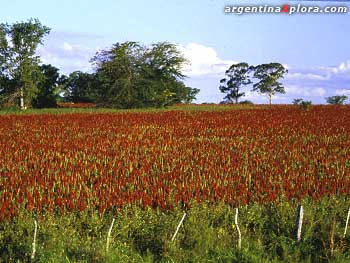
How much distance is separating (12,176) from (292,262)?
545 cm

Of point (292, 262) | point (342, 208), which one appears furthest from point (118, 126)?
point (292, 262)

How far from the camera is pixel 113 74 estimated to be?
39219 mm

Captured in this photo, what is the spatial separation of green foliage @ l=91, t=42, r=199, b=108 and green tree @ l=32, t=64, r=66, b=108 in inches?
287

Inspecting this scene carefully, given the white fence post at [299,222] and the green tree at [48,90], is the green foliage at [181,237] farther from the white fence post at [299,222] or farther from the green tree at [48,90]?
the green tree at [48,90]

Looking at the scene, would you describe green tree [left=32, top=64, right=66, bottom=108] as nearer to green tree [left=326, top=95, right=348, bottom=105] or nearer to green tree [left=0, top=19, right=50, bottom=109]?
green tree [left=0, top=19, right=50, bottom=109]

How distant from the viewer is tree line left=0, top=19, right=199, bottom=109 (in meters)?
38.1

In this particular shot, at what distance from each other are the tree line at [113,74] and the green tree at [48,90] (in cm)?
338

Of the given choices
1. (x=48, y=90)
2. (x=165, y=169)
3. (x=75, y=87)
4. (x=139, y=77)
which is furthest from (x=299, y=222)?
(x=75, y=87)

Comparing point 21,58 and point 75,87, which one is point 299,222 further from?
point 75,87

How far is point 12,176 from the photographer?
882cm

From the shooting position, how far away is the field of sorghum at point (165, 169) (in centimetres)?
729

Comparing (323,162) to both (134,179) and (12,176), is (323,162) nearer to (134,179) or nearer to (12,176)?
(134,179)

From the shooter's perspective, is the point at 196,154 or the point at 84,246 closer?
the point at 84,246

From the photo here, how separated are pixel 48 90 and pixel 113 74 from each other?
9840 mm
